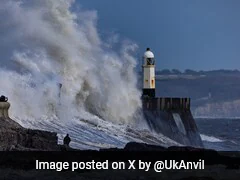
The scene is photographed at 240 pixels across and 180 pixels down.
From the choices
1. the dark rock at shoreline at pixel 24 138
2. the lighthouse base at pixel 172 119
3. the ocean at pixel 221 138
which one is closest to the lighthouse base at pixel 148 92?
the lighthouse base at pixel 172 119

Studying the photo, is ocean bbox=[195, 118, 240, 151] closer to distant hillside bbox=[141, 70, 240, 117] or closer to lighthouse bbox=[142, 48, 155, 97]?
lighthouse bbox=[142, 48, 155, 97]

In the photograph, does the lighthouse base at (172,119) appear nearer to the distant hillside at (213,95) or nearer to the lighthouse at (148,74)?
the lighthouse at (148,74)

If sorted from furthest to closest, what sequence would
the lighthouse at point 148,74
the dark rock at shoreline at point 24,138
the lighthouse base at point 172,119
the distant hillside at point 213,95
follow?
the distant hillside at point 213,95 < the lighthouse at point 148,74 < the lighthouse base at point 172,119 < the dark rock at shoreline at point 24,138

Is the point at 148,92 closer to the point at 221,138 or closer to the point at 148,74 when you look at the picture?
the point at 148,74

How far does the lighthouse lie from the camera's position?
3800 centimetres

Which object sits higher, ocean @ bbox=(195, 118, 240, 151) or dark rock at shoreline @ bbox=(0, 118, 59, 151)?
ocean @ bbox=(195, 118, 240, 151)

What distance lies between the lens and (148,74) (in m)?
38.1

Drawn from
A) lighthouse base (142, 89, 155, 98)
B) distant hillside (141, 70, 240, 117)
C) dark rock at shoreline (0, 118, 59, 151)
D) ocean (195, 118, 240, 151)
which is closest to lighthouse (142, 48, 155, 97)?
lighthouse base (142, 89, 155, 98)

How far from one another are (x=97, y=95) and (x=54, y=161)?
1659 centimetres

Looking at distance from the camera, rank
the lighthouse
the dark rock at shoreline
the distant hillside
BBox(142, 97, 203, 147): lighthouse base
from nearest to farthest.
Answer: the dark rock at shoreline
BBox(142, 97, 203, 147): lighthouse base
the lighthouse
the distant hillside

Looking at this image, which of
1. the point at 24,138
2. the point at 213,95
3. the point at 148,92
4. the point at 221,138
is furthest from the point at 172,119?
the point at 213,95

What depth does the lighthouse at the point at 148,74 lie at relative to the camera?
38.0 m

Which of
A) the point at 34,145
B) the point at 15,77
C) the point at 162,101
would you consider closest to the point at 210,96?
the point at 162,101

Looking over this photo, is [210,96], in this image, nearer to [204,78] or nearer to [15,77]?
[204,78]
